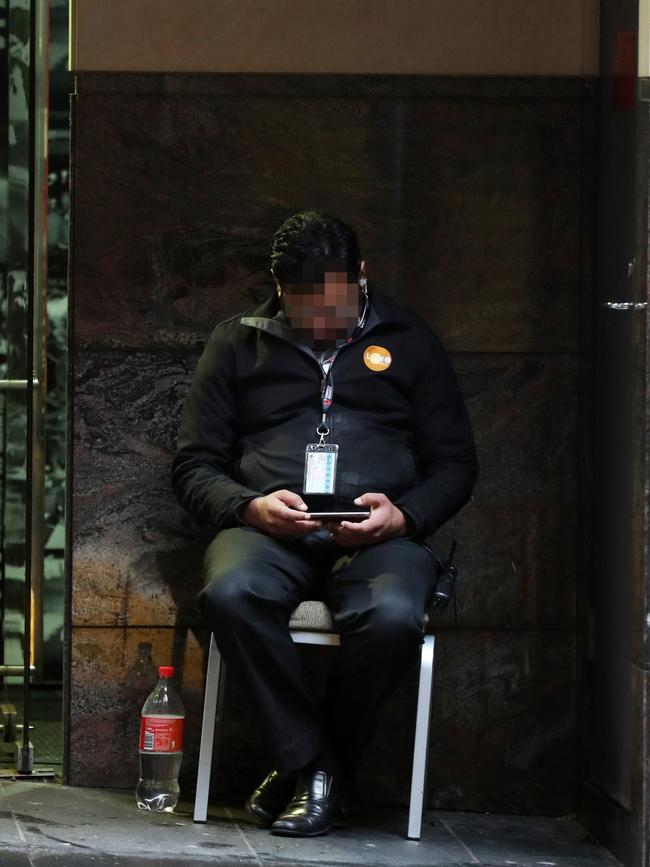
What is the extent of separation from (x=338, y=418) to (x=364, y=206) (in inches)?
29.2

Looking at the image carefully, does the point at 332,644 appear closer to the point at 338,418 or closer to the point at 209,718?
the point at 209,718

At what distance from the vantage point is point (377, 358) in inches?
168

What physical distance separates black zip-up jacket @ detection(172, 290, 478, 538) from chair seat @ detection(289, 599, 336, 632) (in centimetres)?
33

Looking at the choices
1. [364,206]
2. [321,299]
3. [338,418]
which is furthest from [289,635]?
[364,206]

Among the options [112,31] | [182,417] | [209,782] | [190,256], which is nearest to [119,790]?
[209,782]

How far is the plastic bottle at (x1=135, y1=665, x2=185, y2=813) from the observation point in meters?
4.26

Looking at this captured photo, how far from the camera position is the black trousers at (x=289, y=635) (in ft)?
12.8

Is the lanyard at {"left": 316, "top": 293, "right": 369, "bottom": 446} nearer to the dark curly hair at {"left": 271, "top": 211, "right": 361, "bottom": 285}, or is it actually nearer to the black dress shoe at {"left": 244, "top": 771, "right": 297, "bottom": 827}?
the dark curly hair at {"left": 271, "top": 211, "right": 361, "bottom": 285}

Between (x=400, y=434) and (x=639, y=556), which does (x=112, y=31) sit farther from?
(x=639, y=556)

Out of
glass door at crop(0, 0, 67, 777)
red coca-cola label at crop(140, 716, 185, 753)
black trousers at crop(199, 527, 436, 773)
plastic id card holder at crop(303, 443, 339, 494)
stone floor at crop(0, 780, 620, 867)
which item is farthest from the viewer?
glass door at crop(0, 0, 67, 777)

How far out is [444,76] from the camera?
179 inches

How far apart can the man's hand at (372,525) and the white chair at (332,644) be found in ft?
0.66

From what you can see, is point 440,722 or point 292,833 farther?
point 440,722

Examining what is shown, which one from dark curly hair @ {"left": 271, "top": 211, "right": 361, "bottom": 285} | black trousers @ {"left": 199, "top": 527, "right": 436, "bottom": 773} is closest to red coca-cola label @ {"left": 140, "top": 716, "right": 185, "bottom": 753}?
black trousers @ {"left": 199, "top": 527, "right": 436, "bottom": 773}
